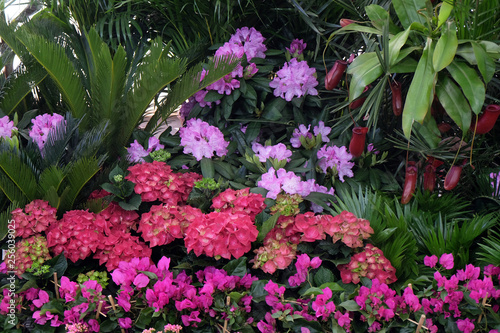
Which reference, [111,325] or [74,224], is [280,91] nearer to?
[74,224]

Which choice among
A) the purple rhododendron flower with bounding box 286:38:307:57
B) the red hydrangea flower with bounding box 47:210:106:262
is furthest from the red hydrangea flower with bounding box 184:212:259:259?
the purple rhododendron flower with bounding box 286:38:307:57

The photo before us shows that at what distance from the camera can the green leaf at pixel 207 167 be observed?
2.00m

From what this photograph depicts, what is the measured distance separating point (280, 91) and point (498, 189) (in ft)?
3.55

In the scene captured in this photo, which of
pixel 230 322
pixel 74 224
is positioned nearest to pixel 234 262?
pixel 230 322

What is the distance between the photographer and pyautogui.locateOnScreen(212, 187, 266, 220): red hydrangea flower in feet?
5.47

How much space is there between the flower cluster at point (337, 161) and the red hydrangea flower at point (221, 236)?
66 cm

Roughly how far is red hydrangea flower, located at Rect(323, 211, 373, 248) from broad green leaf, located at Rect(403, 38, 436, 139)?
1.12 ft

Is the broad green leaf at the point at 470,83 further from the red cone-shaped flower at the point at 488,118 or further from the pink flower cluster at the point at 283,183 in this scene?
the pink flower cluster at the point at 283,183

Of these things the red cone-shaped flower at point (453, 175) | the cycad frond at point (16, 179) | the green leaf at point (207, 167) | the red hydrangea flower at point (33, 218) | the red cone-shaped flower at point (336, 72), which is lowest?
the red cone-shaped flower at point (453, 175)

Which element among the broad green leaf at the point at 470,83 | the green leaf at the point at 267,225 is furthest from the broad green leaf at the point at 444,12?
the green leaf at the point at 267,225

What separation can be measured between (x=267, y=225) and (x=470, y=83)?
887 millimetres

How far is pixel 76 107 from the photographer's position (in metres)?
2.11

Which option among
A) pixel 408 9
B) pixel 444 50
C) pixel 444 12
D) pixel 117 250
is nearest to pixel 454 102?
pixel 444 50

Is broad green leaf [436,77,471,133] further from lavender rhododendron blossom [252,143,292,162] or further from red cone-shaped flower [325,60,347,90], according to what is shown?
lavender rhododendron blossom [252,143,292,162]
